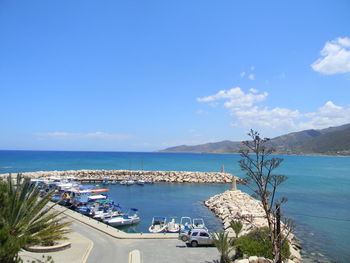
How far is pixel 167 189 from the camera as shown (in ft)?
207

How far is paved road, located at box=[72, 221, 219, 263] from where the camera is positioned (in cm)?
1798

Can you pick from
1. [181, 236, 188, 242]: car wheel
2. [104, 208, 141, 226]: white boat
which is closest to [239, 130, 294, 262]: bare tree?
[181, 236, 188, 242]: car wheel

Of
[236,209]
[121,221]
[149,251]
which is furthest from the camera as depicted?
[236,209]

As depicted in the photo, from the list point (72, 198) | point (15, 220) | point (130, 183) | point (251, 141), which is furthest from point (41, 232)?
point (130, 183)

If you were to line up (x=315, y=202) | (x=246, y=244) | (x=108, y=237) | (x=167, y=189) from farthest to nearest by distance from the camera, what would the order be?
1. (x=167, y=189)
2. (x=315, y=202)
3. (x=108, y=237)
4. (x=246, y=244)

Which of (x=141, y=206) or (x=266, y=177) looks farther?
(x=141, y=206)

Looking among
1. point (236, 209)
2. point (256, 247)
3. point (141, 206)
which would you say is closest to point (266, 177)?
point (256, 247)

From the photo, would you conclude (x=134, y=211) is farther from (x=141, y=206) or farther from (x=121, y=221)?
(x=121, y=221)

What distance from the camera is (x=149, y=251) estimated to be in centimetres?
1956

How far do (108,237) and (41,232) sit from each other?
1269cm

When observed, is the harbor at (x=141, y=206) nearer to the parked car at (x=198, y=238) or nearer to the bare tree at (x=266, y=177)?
the parked car at (x=198, y=238)

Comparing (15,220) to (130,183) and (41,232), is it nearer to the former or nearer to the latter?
(41,232)

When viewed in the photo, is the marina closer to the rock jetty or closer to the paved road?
the paved road

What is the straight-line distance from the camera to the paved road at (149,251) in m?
18.0
